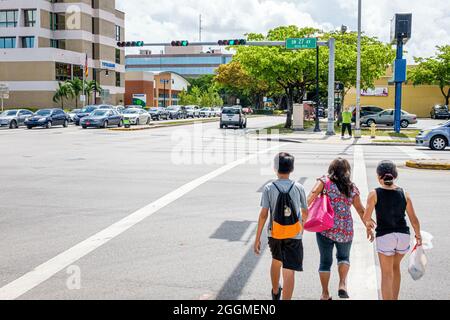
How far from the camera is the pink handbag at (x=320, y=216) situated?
5.09 meters

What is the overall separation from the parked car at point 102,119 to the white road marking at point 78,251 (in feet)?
97.8

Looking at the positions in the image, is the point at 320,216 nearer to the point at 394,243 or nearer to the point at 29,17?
the point at 394,243

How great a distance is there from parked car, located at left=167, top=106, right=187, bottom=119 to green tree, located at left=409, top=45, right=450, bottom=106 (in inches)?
1155

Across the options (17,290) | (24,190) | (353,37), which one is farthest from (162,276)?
(353,37)

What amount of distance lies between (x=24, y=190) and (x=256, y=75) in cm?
3138

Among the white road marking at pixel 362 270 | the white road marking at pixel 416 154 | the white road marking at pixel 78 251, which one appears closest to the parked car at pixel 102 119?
the white road marking at pixel 416 154

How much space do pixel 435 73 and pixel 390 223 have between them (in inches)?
2714

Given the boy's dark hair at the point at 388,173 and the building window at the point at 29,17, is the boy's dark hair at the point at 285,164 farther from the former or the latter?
the building window at the point at 29,17

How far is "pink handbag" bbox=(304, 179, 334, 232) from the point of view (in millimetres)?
5086

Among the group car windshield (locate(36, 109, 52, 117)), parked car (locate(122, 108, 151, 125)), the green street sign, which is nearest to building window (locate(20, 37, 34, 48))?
parked car (locate(122, 108, 151, 125))

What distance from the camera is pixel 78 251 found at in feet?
22.6

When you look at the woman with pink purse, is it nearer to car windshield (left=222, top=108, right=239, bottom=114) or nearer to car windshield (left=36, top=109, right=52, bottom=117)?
car windshield (left=222, top=108, right=239, bottom=114)

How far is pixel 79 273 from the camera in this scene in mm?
6004

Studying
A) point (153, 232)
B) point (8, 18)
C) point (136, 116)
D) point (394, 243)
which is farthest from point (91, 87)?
point (394, 243)
